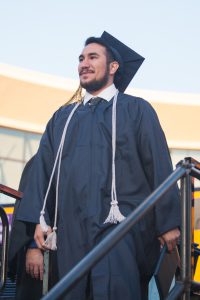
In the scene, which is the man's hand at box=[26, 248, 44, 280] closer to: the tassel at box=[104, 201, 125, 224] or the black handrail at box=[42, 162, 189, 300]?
the tassel at box=[104, 201, 125, 224]

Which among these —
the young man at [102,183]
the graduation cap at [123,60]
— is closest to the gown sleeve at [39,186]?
the young man at [102,183]

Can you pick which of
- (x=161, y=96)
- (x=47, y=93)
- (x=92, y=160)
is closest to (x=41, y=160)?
(x=92, y=160)

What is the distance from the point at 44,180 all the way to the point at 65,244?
15.9 inches

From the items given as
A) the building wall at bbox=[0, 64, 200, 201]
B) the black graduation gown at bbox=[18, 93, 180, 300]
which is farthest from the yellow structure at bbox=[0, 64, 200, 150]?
the black graduation gown at bbox=[18, 93, 180, 300]

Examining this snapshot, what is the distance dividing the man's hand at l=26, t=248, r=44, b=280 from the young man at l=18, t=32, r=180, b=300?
0.38ft

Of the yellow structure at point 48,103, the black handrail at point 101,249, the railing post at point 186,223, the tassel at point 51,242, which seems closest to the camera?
the black handrail at point 101,249

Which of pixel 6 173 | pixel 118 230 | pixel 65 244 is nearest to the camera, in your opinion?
pixel 118 230

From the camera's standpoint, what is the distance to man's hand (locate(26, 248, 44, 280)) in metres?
2.80

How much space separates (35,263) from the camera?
9.21ft

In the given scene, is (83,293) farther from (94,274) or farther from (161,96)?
(161,96)

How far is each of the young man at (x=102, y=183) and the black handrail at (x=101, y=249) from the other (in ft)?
1.81

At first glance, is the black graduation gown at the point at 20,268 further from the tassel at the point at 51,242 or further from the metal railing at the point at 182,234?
the metal railing at the point at 182,234

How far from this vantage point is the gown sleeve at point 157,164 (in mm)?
2596

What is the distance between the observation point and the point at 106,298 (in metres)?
2.49
